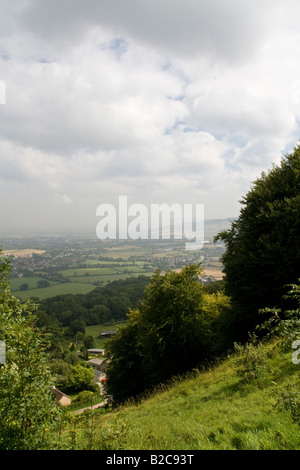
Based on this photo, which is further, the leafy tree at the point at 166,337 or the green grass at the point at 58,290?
the green grass at the point at 58,290

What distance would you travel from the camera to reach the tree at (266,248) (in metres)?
11.8

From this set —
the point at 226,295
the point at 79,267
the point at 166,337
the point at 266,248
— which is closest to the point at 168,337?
the point at 166,337

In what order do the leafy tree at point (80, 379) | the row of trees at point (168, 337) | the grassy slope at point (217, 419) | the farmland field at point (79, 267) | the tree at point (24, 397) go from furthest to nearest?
the farmland field at point (79, 267)
the leafy tree at point (80, 379)
the row of trees at point (168, 337)
the grassy slope at point (217, 419)
the tree at point (24, 397)

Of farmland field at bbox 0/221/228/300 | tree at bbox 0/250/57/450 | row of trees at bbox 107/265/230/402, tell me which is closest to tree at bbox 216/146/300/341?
row of trees at bbox 107/265/230/402

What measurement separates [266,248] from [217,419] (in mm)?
8924

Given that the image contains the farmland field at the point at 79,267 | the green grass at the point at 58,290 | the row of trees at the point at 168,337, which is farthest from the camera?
the farmland field at the point at 79,267

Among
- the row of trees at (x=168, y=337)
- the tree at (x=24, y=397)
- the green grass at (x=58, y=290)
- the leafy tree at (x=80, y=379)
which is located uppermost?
the tree at (x=24, y=397)

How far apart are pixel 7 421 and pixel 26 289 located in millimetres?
117358

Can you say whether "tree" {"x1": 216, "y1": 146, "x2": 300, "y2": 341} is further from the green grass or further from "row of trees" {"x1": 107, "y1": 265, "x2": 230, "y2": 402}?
the green grass

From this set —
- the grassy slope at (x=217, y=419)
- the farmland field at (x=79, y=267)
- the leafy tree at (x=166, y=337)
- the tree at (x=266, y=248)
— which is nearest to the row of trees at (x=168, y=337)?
the leafy tree at (x=166, y=337)

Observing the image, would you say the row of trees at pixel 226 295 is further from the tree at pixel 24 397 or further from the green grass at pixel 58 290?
the green grass at pixel 58 290

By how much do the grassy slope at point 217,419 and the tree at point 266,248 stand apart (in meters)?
4.85

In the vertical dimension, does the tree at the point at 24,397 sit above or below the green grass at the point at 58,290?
above

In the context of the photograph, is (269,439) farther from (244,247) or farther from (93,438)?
(244,247)
